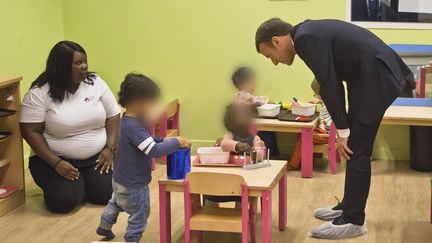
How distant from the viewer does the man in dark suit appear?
10.6ft

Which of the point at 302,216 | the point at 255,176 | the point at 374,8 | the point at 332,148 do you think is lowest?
the point at 302,216

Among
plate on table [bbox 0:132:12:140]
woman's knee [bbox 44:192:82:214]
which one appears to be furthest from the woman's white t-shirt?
woman's knee [bbox 44:192:82:214]

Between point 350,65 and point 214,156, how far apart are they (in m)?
0.83

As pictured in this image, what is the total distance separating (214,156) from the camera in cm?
337

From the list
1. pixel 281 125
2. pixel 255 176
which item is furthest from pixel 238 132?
pixel 281 125

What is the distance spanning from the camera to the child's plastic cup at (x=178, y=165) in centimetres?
318

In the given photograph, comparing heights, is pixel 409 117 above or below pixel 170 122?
above

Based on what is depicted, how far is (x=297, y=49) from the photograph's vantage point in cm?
326

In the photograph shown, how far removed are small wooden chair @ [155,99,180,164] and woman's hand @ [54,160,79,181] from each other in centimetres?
103

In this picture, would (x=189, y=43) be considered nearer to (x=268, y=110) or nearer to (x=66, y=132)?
(x=268, y=110)

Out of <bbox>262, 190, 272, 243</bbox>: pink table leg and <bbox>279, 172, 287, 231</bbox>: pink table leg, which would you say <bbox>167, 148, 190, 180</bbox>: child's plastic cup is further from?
<bbox>279, 172, 287, 231</bbox>: pink table leg

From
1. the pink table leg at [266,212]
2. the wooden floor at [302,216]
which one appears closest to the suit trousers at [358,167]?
the wooden floor at [302,216]

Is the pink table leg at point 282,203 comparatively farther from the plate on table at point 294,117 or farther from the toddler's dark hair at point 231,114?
the plate on table at point 294,117

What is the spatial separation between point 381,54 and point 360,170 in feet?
2.00
